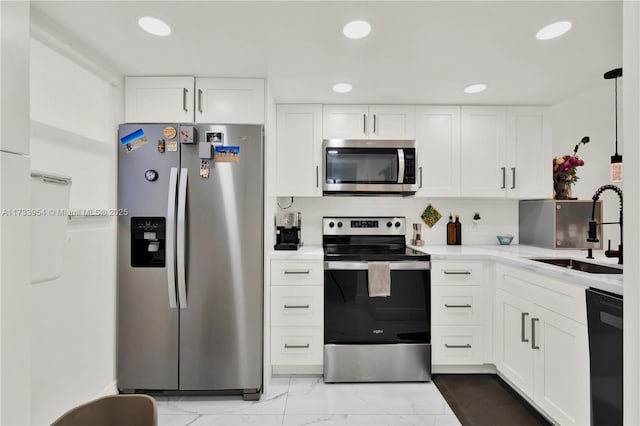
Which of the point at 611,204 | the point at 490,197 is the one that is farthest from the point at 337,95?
the point at 611,204

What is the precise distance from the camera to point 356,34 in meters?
1.82

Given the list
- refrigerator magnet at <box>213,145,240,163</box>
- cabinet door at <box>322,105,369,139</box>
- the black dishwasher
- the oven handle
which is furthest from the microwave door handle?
the black dishwasher

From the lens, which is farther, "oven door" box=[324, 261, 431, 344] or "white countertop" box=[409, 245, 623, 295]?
"oven door" box=[324, 261, 431, 344]

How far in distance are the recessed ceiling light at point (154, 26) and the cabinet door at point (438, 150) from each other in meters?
2.00

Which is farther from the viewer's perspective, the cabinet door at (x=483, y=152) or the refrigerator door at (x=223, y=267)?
the cabinet door at (x=483, y=152)

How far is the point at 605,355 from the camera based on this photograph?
4.64 feet

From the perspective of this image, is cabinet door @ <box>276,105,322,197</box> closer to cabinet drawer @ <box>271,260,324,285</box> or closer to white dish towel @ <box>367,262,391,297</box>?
cabinet drawer @ <box>271,260,324,285</box>

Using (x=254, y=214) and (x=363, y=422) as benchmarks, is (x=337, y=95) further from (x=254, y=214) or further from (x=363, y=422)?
(x=363, y=422)

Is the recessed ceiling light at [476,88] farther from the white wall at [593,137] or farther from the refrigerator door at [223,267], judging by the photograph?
the refrigerator door at [223,267]

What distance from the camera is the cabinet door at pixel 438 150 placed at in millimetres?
2979

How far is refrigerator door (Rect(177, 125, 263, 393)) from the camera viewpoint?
227cm

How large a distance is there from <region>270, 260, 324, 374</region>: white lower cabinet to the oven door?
0.07 metres

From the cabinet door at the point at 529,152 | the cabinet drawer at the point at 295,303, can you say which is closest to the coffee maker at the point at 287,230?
the cabinet drawer at the point at 295,303

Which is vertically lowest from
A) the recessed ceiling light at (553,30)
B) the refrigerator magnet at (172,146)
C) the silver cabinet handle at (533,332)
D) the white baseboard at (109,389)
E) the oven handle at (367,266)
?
the white baseboard at (109,389)
